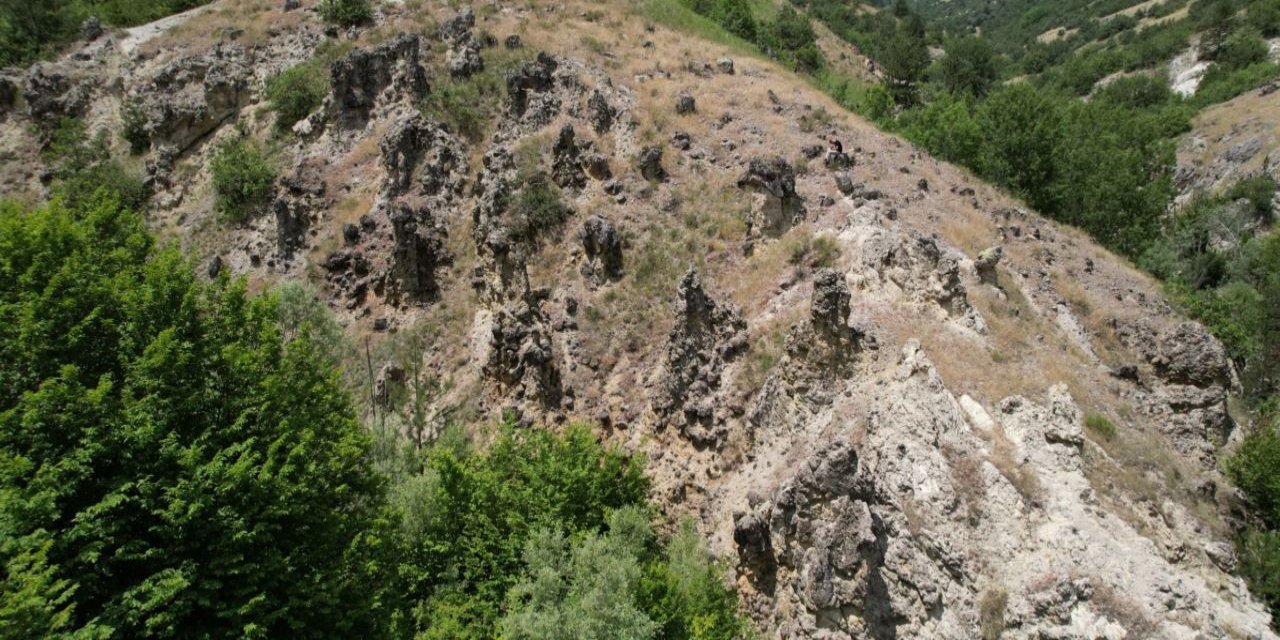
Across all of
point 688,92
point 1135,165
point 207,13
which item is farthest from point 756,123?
point 207,13

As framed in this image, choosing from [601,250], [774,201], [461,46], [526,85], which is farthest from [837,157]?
[461,46]

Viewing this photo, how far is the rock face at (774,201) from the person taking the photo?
89.4 feet

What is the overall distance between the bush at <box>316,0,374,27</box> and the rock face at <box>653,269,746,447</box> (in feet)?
124

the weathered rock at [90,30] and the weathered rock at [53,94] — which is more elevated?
the weathered rock at [90,30]

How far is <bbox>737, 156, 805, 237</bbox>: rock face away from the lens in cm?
2723

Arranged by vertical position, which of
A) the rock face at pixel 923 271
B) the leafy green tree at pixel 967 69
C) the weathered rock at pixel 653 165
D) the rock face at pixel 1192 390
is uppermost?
the rock face at pixel 923 271

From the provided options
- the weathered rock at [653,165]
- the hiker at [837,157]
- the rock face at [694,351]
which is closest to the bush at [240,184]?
the weathered rock at [653,165]

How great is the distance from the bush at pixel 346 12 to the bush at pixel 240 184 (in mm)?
13900

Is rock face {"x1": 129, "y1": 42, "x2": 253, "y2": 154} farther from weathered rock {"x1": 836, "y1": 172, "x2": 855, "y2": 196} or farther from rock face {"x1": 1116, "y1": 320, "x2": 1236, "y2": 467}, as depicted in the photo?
rock face {"x1": 1116, "y1": 320, "x2": 1236, "y2": 467}

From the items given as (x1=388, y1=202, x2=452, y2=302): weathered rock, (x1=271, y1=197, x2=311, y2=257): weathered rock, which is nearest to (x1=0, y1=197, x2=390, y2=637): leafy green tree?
(x1=388, y1=202, x2=452, y2=302): weathered rock

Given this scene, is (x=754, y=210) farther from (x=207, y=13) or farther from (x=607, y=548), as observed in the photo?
(x=207, y=13)

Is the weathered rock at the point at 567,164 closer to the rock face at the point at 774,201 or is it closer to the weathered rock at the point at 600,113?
the weathered rock at the point at 600,113

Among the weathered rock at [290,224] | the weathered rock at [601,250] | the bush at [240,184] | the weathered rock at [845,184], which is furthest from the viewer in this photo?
the bush at [240,184]

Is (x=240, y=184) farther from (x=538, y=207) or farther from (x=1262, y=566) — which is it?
(x=1262, y=566)
